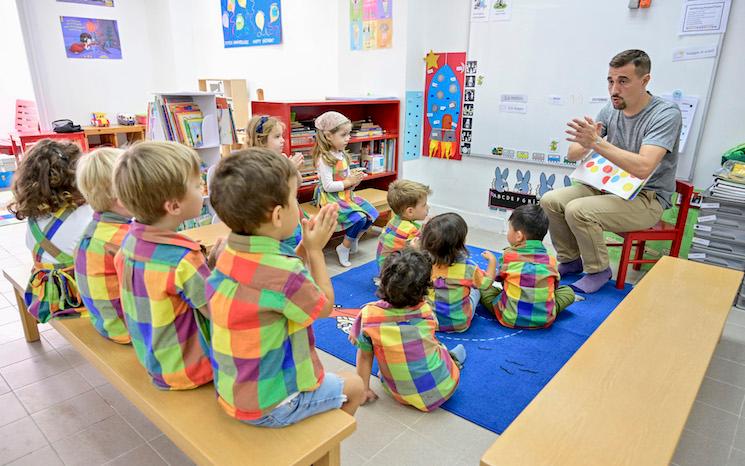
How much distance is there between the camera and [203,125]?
3543 mm

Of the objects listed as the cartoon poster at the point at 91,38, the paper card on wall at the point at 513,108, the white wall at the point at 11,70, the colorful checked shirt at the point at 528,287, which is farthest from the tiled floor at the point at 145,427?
the cartoon poster at the point at 91,38

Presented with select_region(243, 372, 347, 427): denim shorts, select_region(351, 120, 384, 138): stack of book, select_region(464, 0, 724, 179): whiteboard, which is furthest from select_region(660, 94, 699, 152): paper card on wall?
select_region(243, 372, 347, 427): denim shorts

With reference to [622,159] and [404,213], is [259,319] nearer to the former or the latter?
[404,213]

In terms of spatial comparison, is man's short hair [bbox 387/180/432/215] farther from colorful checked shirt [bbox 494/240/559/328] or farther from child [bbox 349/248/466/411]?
child [bbox 349/248/466/411]

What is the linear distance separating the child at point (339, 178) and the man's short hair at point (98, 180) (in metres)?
1.97

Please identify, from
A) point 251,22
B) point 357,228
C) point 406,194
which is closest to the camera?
point 406,194

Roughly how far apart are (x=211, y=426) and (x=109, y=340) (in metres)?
0.75

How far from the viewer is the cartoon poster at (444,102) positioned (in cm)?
445

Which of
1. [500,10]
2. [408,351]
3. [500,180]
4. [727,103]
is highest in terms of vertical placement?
[500,10]

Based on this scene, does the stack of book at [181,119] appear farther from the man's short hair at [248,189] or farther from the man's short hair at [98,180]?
the man's short hair at [248,189]

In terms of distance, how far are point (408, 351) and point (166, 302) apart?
0.92 m

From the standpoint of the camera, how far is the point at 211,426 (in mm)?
1311

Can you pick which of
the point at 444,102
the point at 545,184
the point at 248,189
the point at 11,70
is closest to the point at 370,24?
the point at 444,102

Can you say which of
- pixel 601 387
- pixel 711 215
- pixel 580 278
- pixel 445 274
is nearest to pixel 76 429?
pixel 445 274
